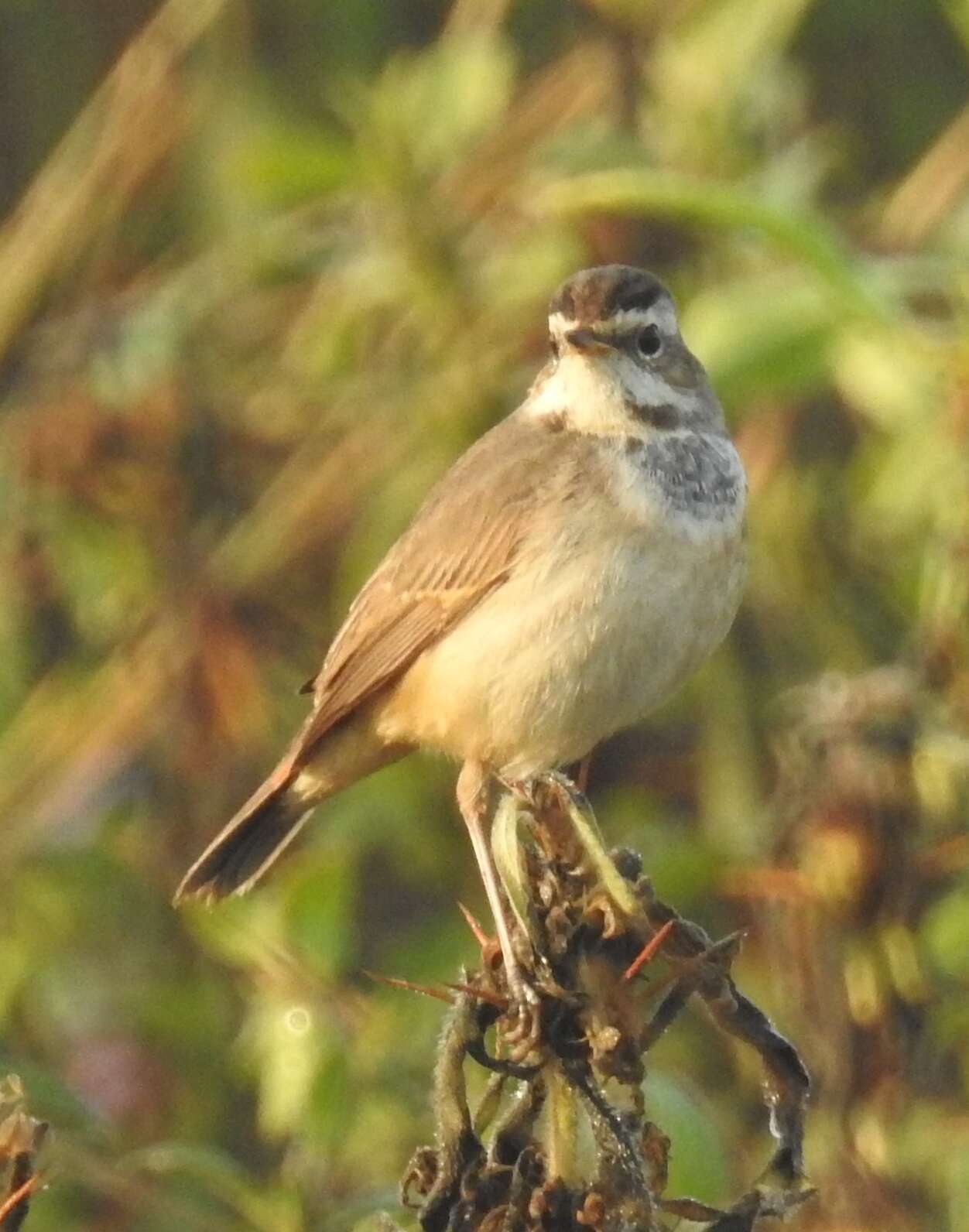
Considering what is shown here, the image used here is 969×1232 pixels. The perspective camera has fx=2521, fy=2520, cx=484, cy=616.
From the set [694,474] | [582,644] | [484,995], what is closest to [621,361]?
[694,474]

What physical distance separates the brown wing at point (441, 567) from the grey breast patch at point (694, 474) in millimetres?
191

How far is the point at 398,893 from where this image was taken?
7.02 m

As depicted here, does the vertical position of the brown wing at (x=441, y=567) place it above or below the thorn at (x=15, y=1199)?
below

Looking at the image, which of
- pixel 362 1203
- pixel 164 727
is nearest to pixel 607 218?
pixel 164 727

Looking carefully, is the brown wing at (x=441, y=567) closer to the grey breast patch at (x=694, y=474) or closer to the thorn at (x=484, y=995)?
the grey breast patch at (x=694, y=474)

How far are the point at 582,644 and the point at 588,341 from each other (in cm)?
65

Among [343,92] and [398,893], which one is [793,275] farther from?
[398,893]

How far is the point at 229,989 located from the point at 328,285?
165 cm

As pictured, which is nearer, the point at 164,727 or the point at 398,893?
the point at 164,727

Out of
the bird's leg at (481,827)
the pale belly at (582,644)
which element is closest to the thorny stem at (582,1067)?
the bird's leg at (481,827)

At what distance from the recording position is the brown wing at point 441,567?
445 centimetres

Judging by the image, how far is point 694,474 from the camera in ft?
14.6

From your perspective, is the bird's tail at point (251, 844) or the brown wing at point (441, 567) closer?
the brown wing at point (441, 567)

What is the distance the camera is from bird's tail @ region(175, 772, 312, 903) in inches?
184
